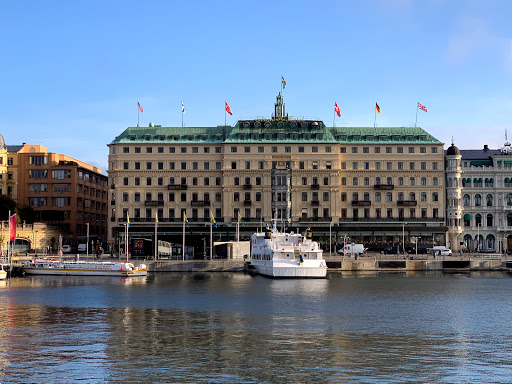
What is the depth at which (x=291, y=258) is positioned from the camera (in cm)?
12950

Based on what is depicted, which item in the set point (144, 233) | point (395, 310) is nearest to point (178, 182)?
point (144, 233)

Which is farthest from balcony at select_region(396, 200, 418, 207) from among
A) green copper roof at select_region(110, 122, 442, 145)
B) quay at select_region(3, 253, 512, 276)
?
quay at select_region(3, 253, 512, 276)

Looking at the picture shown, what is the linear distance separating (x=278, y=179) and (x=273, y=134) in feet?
39.4

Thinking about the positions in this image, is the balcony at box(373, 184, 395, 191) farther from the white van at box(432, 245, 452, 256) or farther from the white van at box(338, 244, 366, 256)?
the white van at box(432, 245, 452, 256)

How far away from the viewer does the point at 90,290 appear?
10375 cm

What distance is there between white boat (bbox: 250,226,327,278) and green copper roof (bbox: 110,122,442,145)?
56.3m

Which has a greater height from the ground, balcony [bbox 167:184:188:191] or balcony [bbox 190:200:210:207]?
balcony [bbox 167:184:188:191]

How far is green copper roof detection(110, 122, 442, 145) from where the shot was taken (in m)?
189

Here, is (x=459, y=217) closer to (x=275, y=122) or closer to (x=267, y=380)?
(x=275, y=122)

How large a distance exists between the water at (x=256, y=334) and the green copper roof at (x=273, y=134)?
278 feet

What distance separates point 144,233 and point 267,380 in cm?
14097

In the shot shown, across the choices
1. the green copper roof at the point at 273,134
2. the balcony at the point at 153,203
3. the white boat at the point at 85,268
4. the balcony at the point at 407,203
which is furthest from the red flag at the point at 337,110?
the white boat at the point at 85,268

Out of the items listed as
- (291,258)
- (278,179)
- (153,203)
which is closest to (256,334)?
(291,258)

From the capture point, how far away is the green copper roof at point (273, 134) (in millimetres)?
189000
